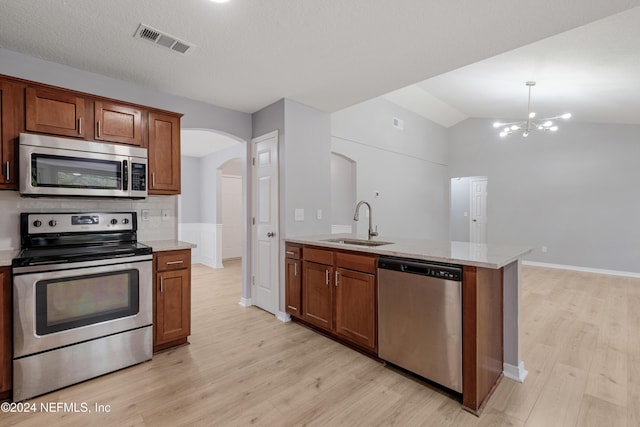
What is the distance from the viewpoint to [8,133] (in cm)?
215

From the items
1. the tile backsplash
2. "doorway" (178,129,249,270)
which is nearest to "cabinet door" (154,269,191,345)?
the tile backsplash

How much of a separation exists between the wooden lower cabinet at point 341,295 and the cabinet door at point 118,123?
1954mm

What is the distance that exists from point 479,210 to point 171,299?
7932 millimetres

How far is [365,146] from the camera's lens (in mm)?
5523

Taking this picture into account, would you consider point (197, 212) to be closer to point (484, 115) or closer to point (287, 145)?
point (287, 145)

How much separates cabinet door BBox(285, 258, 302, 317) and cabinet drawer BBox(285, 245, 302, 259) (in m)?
0.05

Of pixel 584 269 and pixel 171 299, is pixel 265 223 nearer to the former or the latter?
pixel 171 299

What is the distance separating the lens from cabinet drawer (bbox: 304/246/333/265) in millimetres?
2824

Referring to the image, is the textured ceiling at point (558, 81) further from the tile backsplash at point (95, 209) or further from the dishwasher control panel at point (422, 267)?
the tile backsplash at point (95, 209)

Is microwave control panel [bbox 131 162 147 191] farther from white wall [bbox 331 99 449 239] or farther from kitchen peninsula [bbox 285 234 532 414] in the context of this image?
white wall [bbox 331 99 449 239]

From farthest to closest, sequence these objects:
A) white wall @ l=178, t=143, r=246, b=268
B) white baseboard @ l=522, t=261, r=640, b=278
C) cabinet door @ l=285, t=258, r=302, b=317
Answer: white wall @ l=178, t=143, r=246, b=268
white baseboard @ l=522, t=261, r=640, b=278
cabinet door @ l=285, t=258, r=302, b=317

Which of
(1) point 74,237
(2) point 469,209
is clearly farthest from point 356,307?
(2) point 469,209

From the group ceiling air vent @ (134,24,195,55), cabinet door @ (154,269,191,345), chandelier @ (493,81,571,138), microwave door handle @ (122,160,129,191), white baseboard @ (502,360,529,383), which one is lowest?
white baseboard @ (502,360,529,383)

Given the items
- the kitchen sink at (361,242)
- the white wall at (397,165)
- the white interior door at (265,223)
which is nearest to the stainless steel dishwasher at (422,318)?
the kitchen sink at (361,242)
